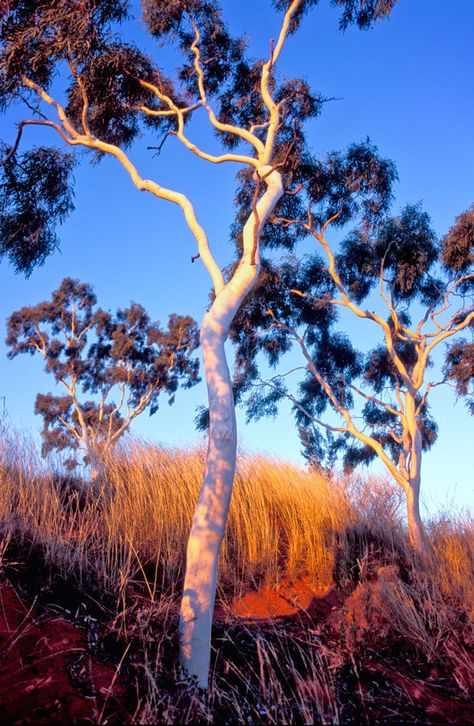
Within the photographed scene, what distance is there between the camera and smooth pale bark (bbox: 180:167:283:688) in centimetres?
397

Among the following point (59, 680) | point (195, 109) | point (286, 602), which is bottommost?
point (59, 680)

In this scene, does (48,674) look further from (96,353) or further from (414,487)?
(96,353)

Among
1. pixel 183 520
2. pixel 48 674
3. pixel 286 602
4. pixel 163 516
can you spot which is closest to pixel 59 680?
pixel 48 674

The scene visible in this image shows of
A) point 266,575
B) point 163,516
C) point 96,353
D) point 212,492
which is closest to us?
point 212,492

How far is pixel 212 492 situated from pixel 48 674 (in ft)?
5.61

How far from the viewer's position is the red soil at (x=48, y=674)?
296 cm

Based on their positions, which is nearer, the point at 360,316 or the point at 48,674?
the point at 48,674

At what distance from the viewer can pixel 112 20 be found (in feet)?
28.2

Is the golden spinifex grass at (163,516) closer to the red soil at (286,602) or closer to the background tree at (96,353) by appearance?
the red soil at (286,602)

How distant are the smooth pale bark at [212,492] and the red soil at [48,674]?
0.63 metres

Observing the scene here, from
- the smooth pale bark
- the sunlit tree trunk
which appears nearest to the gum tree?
the smooth pale bark

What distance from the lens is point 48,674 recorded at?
10.7ft

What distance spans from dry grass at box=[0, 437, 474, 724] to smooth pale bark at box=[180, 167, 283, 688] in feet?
0.60

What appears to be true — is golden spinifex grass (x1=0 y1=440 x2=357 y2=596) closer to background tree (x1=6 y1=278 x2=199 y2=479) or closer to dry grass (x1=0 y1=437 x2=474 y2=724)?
dry grass (x1=0 y1=437 x2=474 y2=724)
